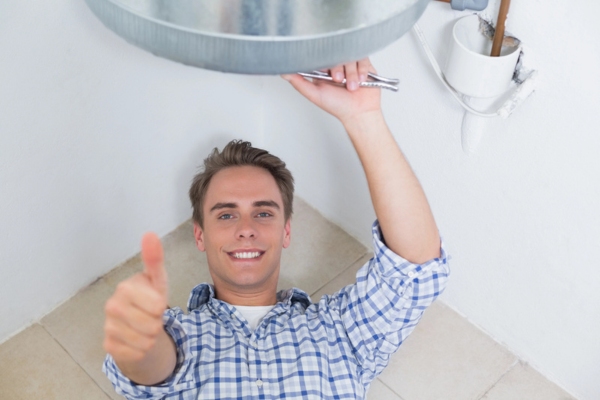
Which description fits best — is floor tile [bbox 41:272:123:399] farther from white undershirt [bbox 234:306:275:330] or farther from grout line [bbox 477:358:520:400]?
grout line [bbox 477:358:520:400]

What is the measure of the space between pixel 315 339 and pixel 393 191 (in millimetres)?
337

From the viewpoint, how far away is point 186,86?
171cm

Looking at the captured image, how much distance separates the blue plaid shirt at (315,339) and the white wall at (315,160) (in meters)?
0.35

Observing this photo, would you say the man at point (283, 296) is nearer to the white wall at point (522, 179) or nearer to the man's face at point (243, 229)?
the man's face at point (243, 229)

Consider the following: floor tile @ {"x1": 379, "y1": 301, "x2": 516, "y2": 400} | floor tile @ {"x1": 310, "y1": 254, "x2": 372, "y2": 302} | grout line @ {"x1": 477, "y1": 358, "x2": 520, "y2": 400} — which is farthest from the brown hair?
grout line @ {"x1": 477, "y1": 358, "x2": 520, "y2": 400}

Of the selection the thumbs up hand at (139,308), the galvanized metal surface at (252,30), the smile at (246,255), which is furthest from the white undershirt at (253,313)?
the galvanized metal surface at (252,30)

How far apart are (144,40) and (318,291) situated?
1.25 metres

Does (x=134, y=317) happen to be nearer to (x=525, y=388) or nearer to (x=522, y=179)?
(x=522, y=179)

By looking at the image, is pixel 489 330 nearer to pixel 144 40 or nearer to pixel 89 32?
pixel 89 32

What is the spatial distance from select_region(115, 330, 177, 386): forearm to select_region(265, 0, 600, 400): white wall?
29.8 inches

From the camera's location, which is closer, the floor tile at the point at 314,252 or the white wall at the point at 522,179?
the white wall at the point at 522,179

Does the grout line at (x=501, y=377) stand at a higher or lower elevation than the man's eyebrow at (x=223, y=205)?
lower

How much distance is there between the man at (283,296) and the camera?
44.3 inches

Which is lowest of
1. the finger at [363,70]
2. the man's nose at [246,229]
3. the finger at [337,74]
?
the man's nose at [246,229]
